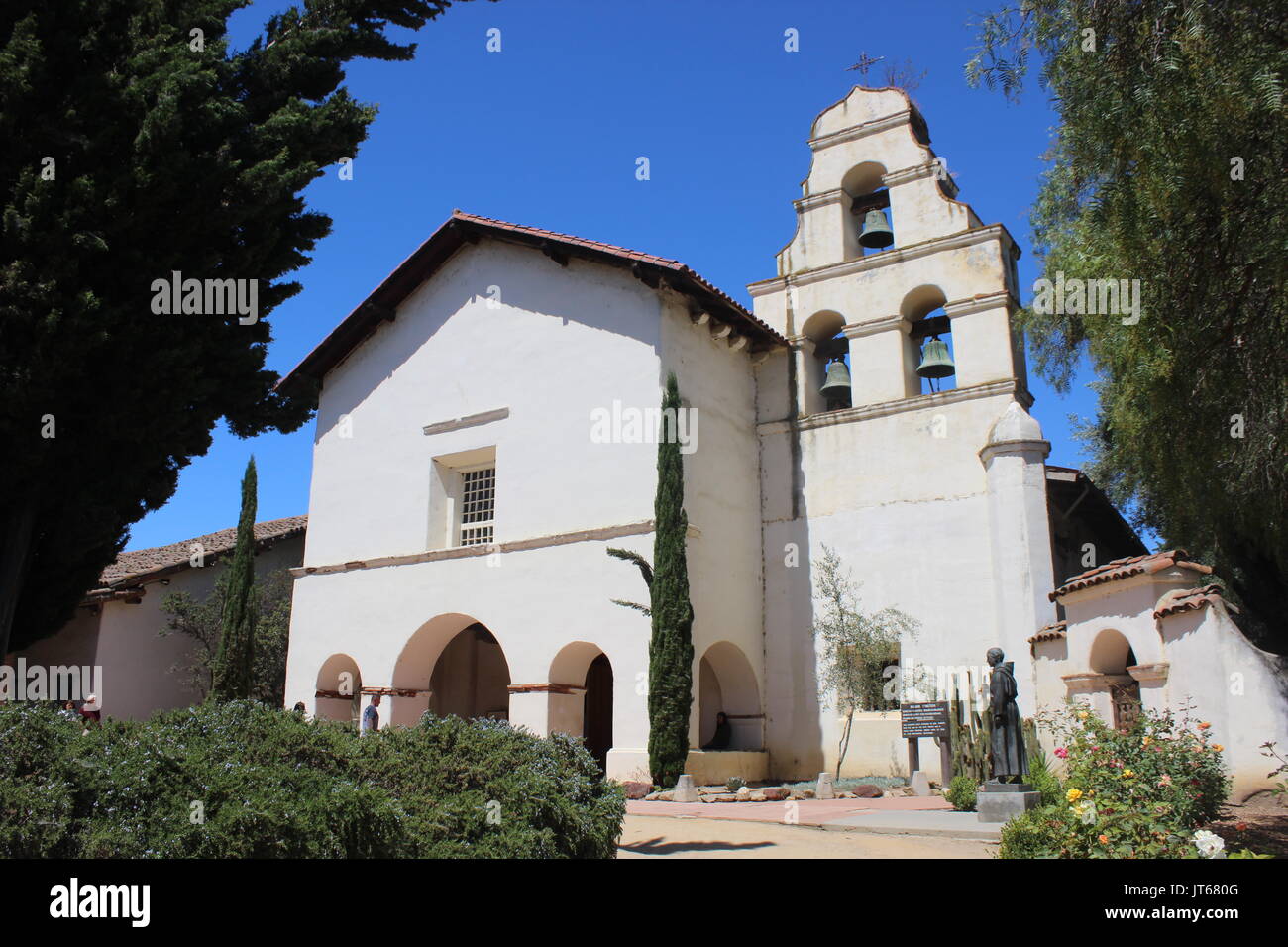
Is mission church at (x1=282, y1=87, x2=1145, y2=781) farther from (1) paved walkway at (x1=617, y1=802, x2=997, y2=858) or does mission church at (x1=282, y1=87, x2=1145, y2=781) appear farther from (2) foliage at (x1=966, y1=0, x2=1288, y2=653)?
(2) foliage at (x1=966, y1=0, x2=1288, y2=653)

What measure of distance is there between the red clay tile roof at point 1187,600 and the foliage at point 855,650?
6.46m

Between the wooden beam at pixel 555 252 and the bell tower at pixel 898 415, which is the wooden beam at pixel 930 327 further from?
the wooden beam at pixel 555 252

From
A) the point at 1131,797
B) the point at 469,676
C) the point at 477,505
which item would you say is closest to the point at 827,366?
the point at 477,505

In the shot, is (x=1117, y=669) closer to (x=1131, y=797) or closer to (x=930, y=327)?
(x=1131, y=797)

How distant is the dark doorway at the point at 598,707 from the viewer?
20.5m

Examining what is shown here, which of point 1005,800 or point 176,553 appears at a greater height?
point 176,553

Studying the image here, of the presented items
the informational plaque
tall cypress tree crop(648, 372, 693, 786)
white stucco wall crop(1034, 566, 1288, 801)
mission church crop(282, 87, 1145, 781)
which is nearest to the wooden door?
white stucco wall crop(1034, 566, 1288, 801)

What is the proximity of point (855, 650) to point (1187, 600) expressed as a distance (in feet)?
24.5

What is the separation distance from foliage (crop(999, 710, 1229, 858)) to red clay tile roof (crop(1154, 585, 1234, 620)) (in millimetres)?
1169

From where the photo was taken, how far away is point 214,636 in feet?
72.9

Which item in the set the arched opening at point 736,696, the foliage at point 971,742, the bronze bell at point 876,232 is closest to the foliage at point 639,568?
the arched opening at point 736,696

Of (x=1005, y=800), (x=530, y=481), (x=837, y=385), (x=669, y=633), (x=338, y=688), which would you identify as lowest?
(x=1005, y=800)
